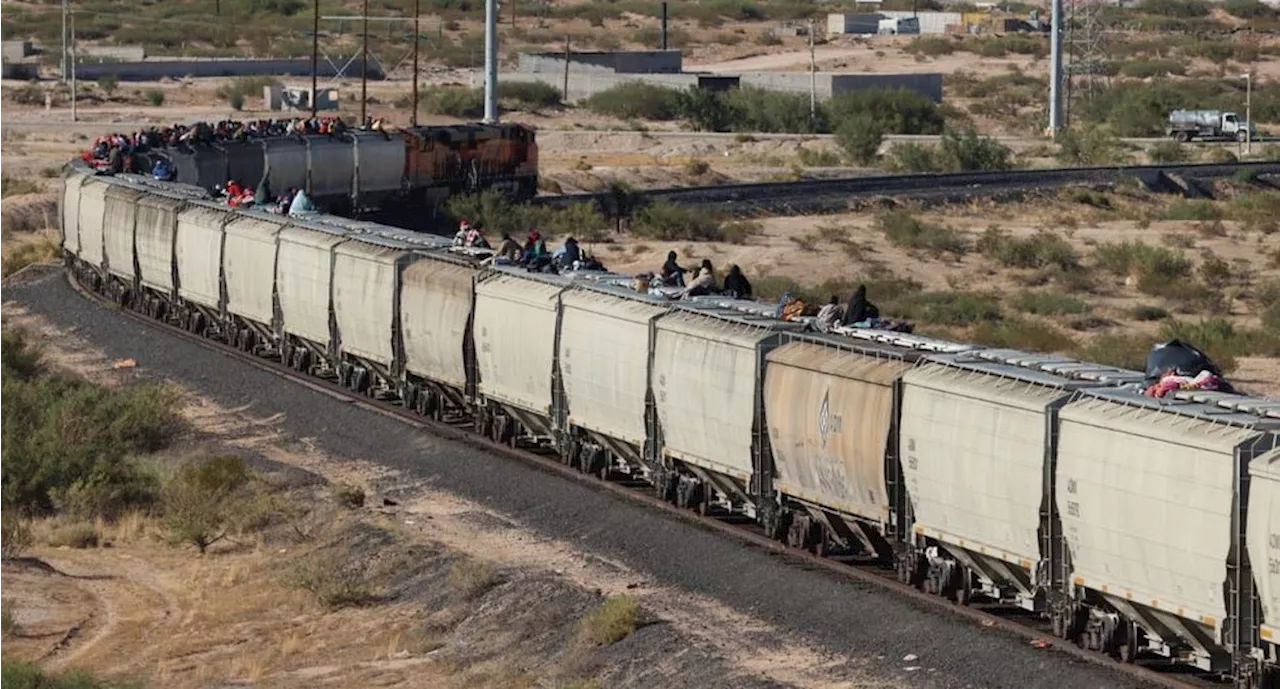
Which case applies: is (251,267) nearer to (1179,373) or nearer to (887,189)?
(1179,373)

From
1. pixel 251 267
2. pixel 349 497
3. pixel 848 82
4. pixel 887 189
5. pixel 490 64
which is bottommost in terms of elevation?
pixel 349 497

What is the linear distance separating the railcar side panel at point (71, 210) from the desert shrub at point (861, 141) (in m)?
49.5

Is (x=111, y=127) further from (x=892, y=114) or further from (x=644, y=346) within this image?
(x=644, y=346)

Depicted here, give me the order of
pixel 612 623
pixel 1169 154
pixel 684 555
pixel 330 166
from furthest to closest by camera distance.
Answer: pixel 1169 154 < pixel 330 166 < pixel 684 555 < pixel 612 623

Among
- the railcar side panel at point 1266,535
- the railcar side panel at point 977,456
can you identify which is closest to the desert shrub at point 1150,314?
the railcar side panel at point 977,456

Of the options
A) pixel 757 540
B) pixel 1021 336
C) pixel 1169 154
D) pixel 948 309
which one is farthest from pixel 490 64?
pixel 757 540

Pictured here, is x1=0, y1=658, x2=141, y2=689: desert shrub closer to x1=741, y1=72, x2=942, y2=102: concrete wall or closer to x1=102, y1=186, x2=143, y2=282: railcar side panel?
x1=102, y1=186, x2=143, y2=282: railcar side panel

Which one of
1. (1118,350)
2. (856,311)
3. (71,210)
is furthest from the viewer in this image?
(71,210)

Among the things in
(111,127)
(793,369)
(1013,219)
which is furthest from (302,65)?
(793,369)

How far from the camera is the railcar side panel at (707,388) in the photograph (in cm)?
2534

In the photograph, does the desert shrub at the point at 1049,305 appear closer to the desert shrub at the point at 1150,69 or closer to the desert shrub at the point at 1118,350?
the desert shrub at the point at 1118,350

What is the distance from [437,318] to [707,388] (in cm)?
797

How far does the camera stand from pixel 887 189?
250ft

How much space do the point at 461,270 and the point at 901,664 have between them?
45.4 feet
